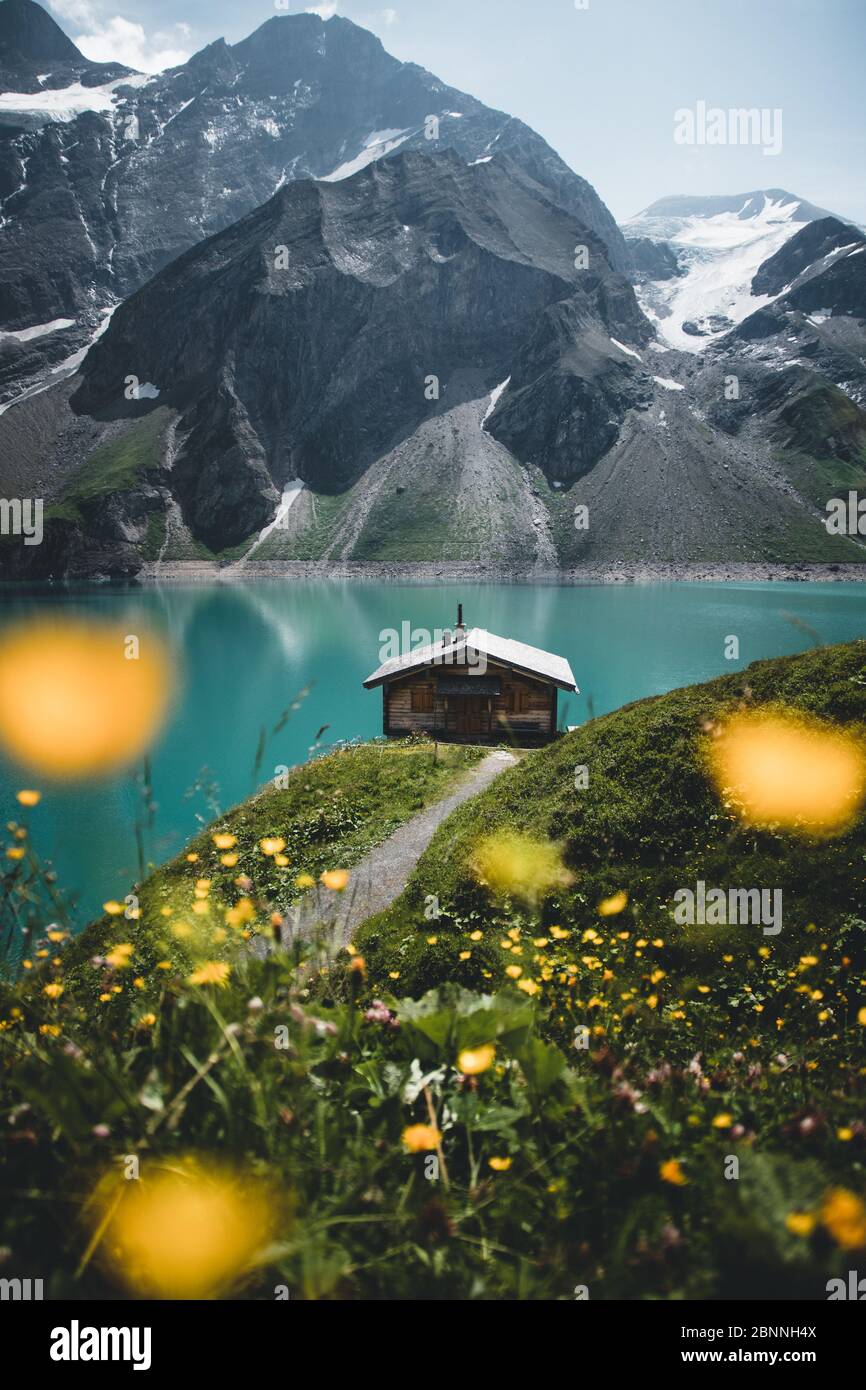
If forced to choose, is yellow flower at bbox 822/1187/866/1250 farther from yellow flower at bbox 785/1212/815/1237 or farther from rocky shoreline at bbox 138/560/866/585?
rocky shoreline at bbox 138/560/866/585

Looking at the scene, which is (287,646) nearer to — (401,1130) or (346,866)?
(346,866)

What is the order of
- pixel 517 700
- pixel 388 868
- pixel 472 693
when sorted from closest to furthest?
pixel 388 868
pixel 472 693
pixel 517 700

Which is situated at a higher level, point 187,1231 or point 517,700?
point 517,700

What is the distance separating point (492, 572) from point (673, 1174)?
6955 inches

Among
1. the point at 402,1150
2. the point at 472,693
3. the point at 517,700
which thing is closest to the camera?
the point at 402,1150

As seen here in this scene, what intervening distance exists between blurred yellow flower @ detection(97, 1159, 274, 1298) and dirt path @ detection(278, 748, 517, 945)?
26.2 ft

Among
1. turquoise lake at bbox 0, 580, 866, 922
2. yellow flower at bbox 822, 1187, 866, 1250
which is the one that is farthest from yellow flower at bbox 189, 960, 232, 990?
yellow flower at bbox 822, 1187, 866, 1250

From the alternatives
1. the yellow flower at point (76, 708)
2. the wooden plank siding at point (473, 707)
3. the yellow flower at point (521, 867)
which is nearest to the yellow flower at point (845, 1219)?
the yellow flower at point (521, 867)

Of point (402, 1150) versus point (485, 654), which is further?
point (485, 654)

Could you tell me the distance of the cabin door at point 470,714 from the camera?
31308 mm

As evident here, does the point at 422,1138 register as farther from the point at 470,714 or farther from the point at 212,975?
the point at 470,714

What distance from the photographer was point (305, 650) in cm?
7494

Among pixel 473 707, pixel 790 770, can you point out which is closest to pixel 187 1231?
pixel 790 770
